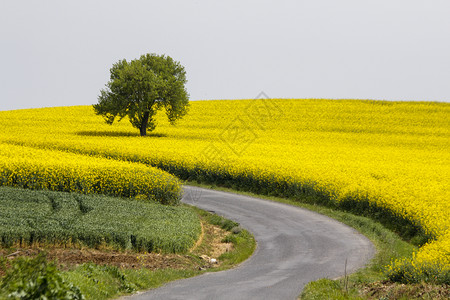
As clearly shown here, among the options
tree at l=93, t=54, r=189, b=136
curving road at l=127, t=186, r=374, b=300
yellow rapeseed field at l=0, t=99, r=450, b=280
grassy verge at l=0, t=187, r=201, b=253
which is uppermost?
tree at l=93, t=54, r=189, b=136

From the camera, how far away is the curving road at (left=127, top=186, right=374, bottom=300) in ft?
49.5

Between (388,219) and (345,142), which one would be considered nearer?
(388,219)

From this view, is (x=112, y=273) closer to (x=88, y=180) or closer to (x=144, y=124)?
(x=88, y=180)

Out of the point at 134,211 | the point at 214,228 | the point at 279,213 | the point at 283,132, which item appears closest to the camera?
the point at 134,211

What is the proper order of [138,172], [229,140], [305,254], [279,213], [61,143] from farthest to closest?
[229,140] → [61,143] → [138,172] → [279,213] → [305,254]

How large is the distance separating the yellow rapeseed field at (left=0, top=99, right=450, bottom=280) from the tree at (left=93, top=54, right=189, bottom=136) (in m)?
2.63

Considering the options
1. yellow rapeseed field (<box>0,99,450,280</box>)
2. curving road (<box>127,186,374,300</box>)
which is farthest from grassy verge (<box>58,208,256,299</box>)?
yellow rapeseed field (<box>0,99,450,280</box>)

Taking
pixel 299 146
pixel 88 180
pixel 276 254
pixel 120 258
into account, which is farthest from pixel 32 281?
pixel 299 146

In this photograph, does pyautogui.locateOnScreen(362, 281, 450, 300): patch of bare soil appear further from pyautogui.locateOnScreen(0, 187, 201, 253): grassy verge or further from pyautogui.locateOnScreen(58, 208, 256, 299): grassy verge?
pyautogui.locateOnScreen(0, 187, 201, 253): grassy verge

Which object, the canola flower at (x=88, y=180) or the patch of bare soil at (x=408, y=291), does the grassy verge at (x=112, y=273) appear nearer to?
the canola flower at (x=88, y=180)

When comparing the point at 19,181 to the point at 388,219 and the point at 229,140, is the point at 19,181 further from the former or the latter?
the point at 229,140

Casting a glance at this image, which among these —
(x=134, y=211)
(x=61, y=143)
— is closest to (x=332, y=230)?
(x=134, y=211)

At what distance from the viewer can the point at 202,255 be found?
69.7 ft

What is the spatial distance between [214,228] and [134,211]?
419cm
